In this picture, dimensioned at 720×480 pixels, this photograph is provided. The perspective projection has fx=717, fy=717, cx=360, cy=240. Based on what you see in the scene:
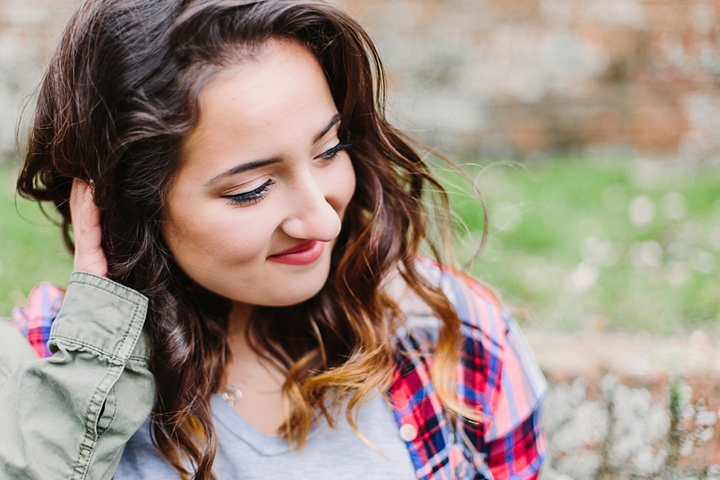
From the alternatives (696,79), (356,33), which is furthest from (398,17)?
(356,33)

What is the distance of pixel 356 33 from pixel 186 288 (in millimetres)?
651

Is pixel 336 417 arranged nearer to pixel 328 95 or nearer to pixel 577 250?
pixel 328 95

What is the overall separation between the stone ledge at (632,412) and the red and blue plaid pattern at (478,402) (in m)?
0.23

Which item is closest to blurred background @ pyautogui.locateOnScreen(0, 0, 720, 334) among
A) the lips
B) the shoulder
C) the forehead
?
the shoulder

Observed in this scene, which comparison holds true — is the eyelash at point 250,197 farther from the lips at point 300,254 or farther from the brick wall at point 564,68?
the brick wall at point 564,68

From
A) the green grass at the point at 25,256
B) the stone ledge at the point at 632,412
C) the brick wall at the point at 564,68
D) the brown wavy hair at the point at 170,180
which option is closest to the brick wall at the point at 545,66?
the brick wall at the point at 564,68

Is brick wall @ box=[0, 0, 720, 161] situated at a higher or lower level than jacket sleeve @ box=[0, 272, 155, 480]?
lower

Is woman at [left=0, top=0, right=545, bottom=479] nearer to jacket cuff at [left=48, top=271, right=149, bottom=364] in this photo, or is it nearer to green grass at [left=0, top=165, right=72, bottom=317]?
jacket cuff at [left=48, top=271, right=149, bottom=364]

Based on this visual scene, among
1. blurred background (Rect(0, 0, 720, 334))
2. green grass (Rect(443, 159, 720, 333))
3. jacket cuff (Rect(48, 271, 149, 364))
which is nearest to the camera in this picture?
jacket cuff (Rect(48, 271, 149, 364))

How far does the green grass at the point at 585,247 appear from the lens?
7.81 ft

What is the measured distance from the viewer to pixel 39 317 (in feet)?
5.27

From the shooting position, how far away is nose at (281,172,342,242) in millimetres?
1350

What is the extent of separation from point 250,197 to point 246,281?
0.58ft

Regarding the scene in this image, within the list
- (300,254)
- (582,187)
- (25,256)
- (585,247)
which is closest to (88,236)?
(300,254)
